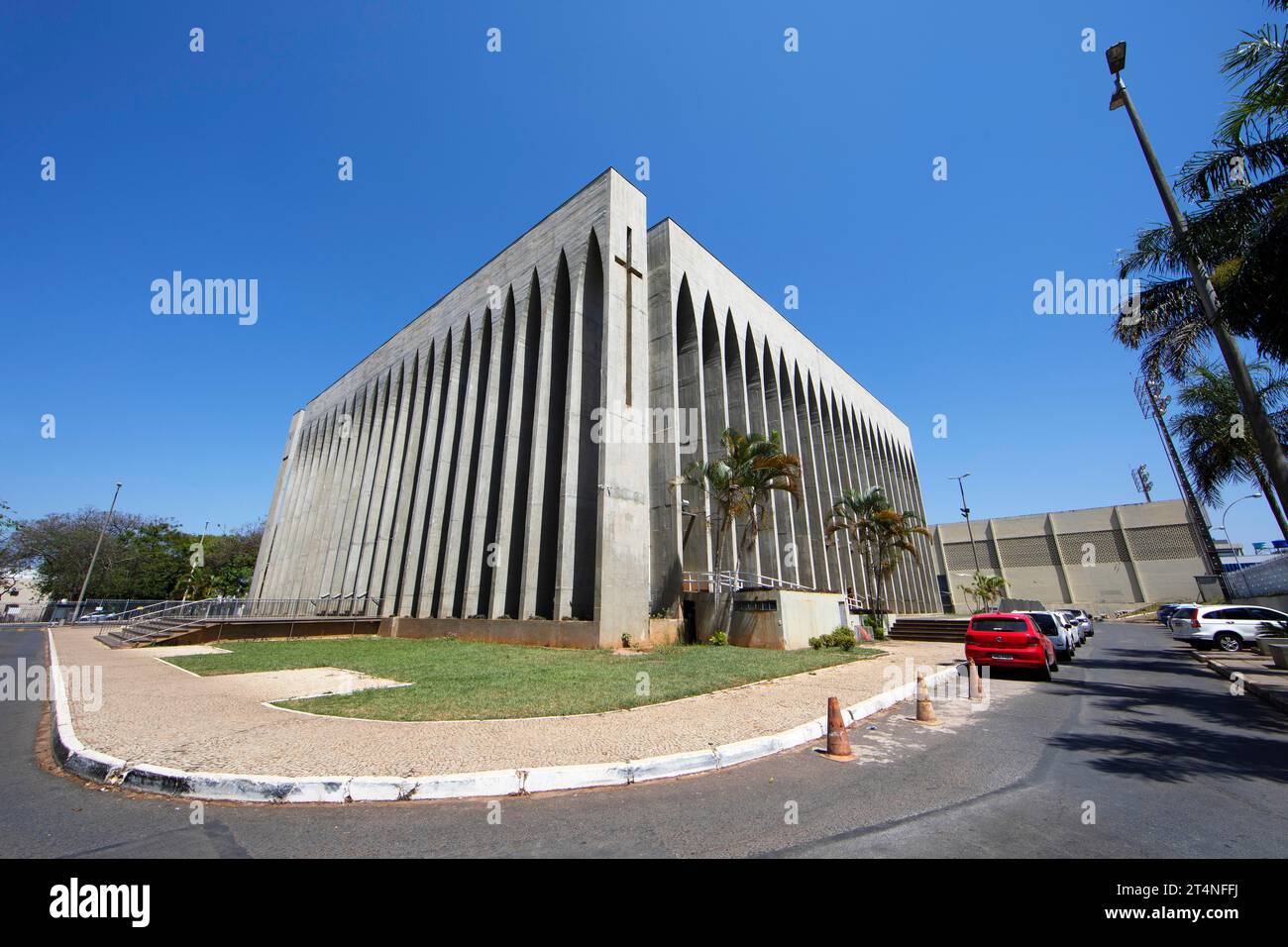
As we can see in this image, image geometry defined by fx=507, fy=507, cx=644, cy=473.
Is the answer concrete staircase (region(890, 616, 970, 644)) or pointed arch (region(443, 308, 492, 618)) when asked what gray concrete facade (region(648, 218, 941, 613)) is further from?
pointed arch (region(443, 308, 492, 618))

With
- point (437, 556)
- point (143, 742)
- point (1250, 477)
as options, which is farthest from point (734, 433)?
point (1250, 477)

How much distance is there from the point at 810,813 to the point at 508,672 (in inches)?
345

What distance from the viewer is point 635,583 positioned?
711 inches

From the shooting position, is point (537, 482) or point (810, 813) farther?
A: point (537, 482)

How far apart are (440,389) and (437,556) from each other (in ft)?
34.8

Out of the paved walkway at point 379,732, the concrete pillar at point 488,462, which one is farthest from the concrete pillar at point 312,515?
the paved walkway at point 379,732

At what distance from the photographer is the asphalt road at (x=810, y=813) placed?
11.7 ft

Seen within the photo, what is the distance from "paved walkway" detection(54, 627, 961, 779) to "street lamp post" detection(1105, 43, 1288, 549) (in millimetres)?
9273

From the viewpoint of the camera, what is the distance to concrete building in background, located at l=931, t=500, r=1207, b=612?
52.9m

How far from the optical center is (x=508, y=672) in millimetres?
11562

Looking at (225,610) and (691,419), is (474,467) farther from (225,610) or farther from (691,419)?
(225,610)

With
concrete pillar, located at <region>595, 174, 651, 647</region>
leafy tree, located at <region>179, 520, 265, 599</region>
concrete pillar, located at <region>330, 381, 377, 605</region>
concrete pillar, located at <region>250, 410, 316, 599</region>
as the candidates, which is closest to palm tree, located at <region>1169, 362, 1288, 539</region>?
concrete pillar, located at <region>595, 174, 651, 647</region>

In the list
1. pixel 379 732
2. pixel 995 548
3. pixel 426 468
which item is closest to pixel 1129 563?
pixel 995 548

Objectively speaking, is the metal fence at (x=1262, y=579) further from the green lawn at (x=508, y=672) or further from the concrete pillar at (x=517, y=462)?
the concrete pillar at (x=517, y=462)
